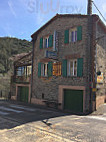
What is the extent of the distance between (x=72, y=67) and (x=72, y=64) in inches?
11.1

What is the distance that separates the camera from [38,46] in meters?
15.4

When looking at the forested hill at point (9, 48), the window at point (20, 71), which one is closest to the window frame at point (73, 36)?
the window at point (20, 71)

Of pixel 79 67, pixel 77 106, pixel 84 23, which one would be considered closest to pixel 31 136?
pixel 77 106

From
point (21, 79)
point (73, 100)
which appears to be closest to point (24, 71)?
point (21, 79)

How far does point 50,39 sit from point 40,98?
241 inches

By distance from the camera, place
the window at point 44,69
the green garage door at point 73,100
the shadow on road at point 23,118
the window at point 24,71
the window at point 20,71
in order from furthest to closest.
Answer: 1. the window at point 20,71
2. the window at point 24,71
3. the window at point 44,69
4. the green garage door at point 73,100
5. the shadow on road at point 23,118

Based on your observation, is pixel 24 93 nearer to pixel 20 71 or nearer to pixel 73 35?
pixel 20 71

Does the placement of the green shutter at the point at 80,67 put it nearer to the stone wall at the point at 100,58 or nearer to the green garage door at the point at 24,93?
the stone wall at the point at 100,58

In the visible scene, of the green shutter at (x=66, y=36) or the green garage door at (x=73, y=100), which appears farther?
the green shutter at (x=66, y=36)

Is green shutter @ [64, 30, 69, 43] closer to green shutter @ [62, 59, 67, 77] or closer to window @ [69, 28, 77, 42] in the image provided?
window @ [69, 28, 77, 42]

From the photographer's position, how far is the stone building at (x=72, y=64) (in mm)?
10984

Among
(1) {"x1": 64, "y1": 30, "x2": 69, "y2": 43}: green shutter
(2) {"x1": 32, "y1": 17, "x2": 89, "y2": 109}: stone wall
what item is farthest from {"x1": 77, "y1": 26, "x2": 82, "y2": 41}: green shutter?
(1) {"x1": 64, "y1": 30, "x2": 69, "y2": 43}: green shutter

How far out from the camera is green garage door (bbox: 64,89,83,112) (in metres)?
11.1

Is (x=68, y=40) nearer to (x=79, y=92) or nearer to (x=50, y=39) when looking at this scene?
(x=50, y=39)
